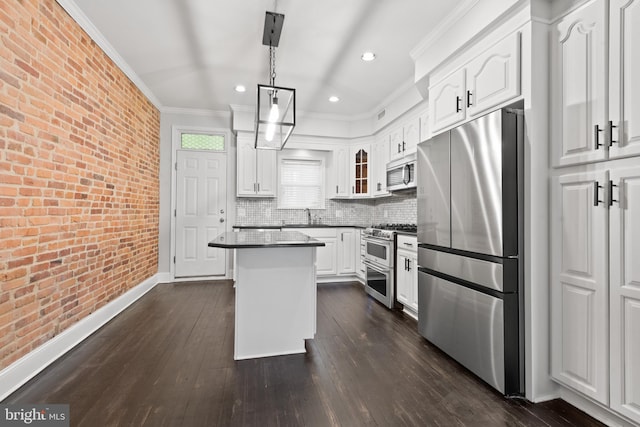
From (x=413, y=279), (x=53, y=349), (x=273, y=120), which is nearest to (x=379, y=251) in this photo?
(x=413, y=279)

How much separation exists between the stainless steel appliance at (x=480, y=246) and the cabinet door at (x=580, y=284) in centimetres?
20

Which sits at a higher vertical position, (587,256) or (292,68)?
(292,68)

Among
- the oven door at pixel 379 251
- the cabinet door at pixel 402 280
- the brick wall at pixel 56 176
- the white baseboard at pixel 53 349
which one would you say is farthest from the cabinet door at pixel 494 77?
the white baseboard at pixel 53 349

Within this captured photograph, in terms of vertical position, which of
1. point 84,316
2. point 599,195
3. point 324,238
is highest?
point 599,195

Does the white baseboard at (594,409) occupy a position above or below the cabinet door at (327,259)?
below

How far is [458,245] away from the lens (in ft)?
7.61

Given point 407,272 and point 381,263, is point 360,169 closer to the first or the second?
point 381,263

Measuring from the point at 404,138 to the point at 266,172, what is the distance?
230cm

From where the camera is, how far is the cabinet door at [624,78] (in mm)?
1530

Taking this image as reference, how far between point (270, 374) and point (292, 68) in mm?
3170

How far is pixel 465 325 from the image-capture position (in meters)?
2.25

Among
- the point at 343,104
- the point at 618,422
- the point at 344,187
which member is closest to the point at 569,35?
the point at 618,422

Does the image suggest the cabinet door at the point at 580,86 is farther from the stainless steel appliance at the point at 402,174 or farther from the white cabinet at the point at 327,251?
the white cabinet at the point at 327,251

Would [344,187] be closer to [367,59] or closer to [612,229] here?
[367,59]
